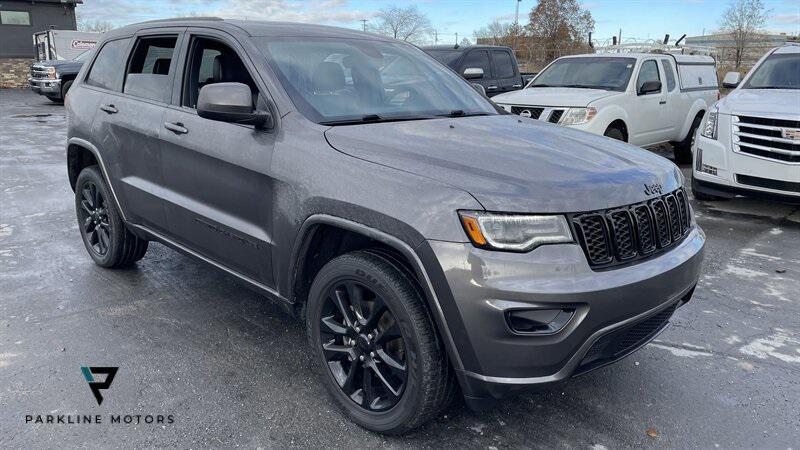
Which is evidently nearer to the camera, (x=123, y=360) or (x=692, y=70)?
(x=123, y=360)

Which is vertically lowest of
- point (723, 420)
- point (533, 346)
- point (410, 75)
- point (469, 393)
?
point (723, 420)

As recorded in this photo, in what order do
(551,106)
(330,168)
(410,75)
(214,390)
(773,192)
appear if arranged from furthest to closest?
(551,106) → (773,192) → (410,75) → (214,390) → (330,168)

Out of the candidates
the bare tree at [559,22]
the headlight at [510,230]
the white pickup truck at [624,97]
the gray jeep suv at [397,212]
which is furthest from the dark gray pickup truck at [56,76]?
the bare tree at [559,22]

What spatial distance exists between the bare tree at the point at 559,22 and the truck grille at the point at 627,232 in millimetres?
43440

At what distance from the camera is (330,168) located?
8.83 ft

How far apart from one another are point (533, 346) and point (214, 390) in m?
1.67

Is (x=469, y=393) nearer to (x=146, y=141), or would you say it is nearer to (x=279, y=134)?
(x=279, y=134)

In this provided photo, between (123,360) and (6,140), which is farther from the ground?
(6,140)

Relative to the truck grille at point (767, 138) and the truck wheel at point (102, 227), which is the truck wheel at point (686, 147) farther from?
the truck wheel at point (102, 227)

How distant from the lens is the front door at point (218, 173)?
3037 millimetres

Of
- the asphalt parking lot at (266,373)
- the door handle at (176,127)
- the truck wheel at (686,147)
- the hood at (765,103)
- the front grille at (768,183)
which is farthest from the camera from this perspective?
the truck wheel at (686,147)

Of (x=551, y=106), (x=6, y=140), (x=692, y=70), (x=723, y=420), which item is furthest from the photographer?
(x=6, y=140)

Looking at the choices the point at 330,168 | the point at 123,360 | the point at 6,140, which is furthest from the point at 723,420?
the point at 6,140

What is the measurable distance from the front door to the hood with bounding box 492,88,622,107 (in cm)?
550
